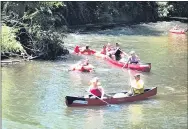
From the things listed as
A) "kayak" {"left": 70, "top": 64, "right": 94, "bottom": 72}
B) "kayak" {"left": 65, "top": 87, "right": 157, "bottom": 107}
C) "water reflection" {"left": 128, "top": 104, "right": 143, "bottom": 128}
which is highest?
"kayak" {"left": 70, "top": 64, "right": 94, "bottom": 72}

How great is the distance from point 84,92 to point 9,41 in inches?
211

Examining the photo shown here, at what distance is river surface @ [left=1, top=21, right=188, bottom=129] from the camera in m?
13.3

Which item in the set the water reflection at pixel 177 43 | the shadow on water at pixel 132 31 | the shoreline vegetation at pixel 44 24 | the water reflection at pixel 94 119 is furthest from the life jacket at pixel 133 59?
the shadow on water at pixel 132 31

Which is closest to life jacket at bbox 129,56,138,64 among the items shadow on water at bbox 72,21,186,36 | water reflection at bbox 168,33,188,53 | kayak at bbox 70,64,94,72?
kayak at bbox 70,64,94,72

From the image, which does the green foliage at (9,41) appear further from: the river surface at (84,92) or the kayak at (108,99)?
the kayak at (108,99)

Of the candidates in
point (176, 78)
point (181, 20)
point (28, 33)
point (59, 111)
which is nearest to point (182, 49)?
point (176, 78)

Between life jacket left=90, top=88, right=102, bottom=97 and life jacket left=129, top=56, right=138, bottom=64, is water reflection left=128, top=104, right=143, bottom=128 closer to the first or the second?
life jacket left=90, top=88, right=102, bottom=97

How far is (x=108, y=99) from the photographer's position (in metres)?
15.3

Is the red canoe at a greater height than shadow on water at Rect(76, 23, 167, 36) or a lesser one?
lesser

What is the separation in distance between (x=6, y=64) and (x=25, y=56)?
1461 mm

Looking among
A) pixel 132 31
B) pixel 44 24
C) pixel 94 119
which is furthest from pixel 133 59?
pixel 132 31

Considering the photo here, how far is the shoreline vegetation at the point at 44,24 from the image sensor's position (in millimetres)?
20531

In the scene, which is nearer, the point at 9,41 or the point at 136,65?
the point at 9,41

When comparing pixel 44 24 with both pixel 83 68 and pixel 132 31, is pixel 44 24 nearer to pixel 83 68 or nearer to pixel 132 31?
pixel 83 68
